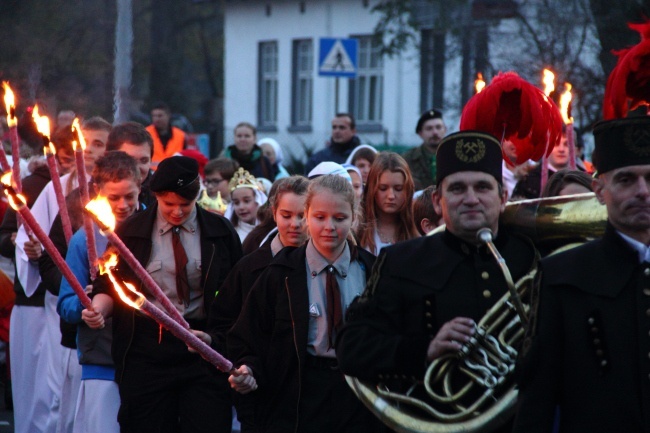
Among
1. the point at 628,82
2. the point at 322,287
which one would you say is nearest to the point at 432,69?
the point at 322,287

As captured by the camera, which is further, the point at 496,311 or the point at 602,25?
the point at 602,25

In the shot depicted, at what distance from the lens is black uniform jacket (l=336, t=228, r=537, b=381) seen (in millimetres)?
4371

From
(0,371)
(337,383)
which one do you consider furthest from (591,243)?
(0,371)

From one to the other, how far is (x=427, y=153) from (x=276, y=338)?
19.9ft

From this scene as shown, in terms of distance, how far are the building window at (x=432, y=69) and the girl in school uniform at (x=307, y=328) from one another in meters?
18.1

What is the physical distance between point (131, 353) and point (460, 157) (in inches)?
106

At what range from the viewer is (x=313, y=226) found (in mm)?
5805

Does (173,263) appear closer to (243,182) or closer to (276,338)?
(276,338)

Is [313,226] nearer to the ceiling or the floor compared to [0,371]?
nearer to the ceiling

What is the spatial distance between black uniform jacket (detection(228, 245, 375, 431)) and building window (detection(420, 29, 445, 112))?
1821cm

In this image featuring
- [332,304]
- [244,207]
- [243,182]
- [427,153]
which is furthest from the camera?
[427,153]

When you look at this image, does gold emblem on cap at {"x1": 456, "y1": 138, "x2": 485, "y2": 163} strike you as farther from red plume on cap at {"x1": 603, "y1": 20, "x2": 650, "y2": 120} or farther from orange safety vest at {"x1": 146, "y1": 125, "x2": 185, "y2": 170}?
orange safety vest at {"x1": 146, "y1": 125, "x2": 185, "y2": 170}

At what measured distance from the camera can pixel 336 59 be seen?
50.4ft

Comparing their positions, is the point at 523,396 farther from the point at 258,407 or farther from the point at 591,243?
the point at 258,407
